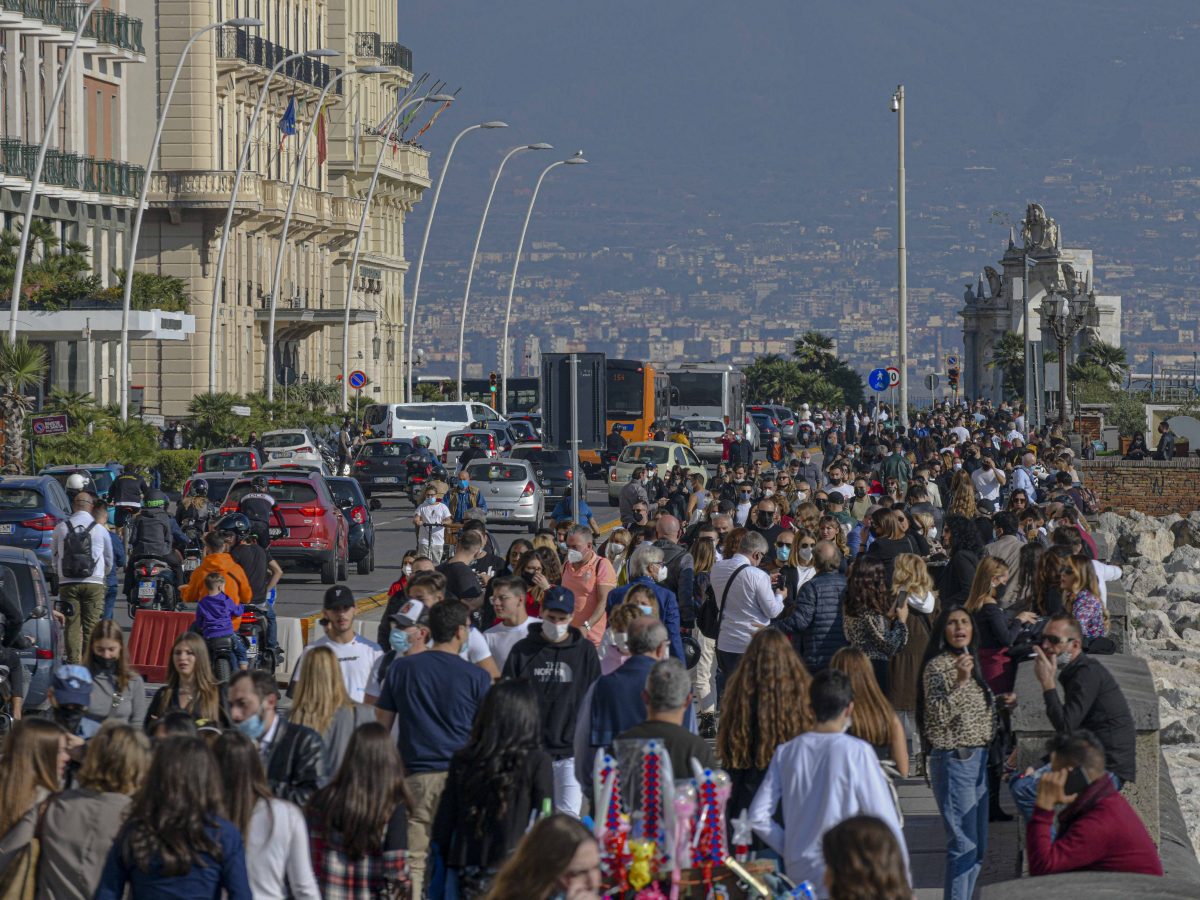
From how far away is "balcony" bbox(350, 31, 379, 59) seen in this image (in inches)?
3610

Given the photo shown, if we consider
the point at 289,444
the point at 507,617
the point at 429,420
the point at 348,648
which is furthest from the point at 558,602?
the point at 429,420

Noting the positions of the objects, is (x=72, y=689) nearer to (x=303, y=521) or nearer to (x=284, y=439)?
(x=303, y=521)

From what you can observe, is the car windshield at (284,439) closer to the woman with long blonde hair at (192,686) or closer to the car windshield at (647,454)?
the car windshield at (647,454)

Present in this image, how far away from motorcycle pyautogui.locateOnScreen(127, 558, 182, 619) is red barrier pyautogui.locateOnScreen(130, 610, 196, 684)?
11.8 feet

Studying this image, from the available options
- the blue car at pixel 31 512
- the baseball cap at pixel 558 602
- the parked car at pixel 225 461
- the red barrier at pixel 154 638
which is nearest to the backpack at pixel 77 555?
the red barrier at pixel 154 638

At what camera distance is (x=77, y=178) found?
56.8 m

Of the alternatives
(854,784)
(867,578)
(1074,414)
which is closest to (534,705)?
(854,784)

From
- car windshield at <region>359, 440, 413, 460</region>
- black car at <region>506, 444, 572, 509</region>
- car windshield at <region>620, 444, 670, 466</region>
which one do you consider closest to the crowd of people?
black car at <region>506, 444, 572, 509</region>

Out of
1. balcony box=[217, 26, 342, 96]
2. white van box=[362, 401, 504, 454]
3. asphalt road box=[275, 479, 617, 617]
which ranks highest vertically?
balcony box=[217, 26, 342, 96]

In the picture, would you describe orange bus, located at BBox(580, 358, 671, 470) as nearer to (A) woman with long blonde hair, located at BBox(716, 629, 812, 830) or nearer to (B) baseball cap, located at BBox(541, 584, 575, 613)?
(B) baseball cap, located at BBox(541, 584, 575, 613)

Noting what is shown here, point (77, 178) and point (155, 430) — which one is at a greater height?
point (77, 178)

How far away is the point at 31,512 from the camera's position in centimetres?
2645

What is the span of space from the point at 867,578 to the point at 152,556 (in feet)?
35.4

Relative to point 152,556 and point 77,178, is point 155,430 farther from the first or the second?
point 152,556
